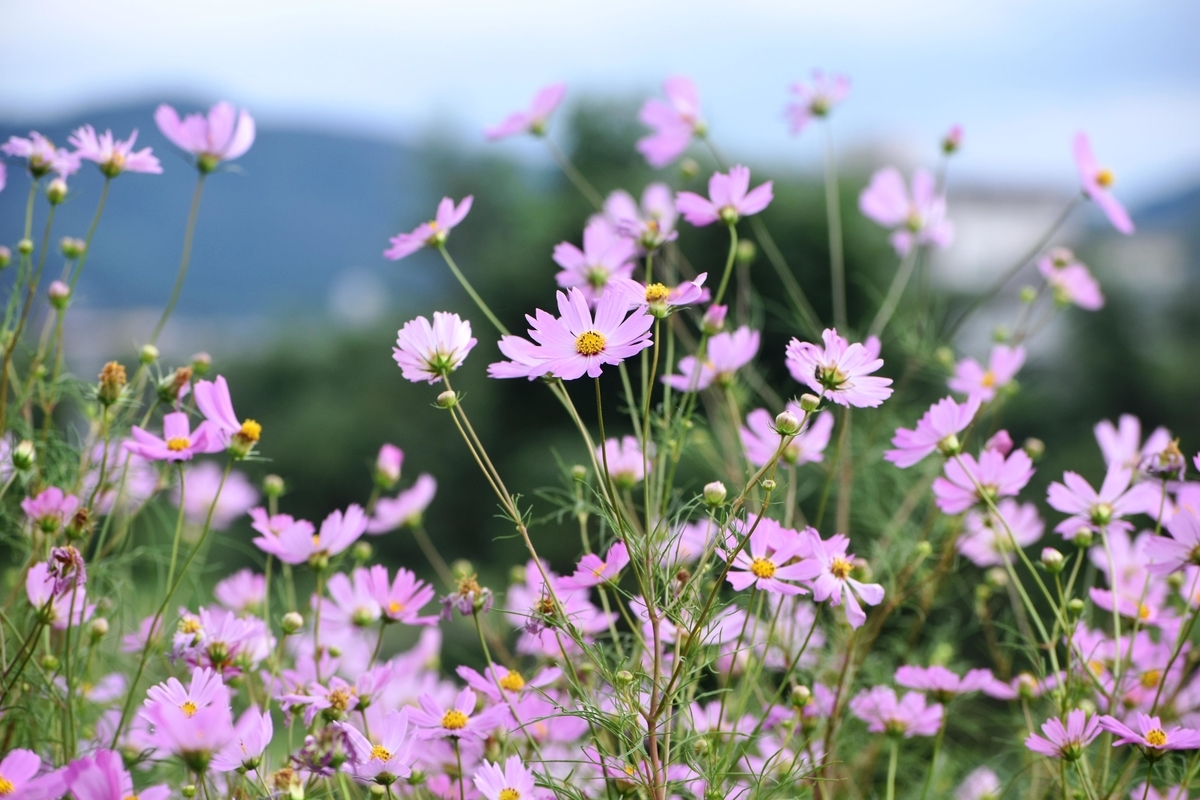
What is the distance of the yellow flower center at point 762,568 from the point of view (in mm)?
567

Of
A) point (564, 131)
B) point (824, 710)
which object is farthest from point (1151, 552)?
point (564, 131)

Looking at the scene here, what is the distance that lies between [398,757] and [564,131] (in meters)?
14.2

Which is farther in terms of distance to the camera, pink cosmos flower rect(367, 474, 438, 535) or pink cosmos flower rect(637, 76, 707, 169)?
pink cosmos flower rect(637, 76, 707, 169)

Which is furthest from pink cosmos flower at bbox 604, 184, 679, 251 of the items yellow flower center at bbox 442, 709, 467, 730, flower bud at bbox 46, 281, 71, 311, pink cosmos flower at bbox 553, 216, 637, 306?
flower bud at bbox 46, 281, 71, 311

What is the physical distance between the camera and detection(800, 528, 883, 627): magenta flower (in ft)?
1.81

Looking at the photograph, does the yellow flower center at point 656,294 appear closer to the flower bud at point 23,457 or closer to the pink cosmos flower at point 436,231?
the pink cosmos flower at point 436,231

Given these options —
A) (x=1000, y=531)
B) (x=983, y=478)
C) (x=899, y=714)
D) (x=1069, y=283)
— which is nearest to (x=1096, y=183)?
(x=1069, y=283)

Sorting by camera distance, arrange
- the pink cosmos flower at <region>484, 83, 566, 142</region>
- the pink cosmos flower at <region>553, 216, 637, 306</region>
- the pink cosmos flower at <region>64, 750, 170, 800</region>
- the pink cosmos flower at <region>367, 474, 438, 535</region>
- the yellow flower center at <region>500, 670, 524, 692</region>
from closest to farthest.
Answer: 1. the pink cosmos flower at <region>64, 750, 170, 800</region>
2. the yellow flower center at <region>500, 670, 524, 692</region>
3. the pink cosmos flower at <region>553, 216, 637, 306</region>
4. the pink cosmos flower at <region>367, 474, 438, 535</region>
5. the pink cosmos flower at <region>484, 83, 566, 142</region>

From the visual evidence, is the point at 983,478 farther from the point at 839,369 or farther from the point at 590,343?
the point at 590,343

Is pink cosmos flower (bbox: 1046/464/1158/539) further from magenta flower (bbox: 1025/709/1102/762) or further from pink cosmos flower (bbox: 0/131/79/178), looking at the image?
pink cosmos flower (bbox: 0/131/79/178)

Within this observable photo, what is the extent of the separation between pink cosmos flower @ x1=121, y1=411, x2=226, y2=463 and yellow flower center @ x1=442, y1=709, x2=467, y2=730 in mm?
215

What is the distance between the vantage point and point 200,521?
47.9 inches

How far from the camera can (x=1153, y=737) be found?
0.55 m

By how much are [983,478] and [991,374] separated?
11.0 inches
